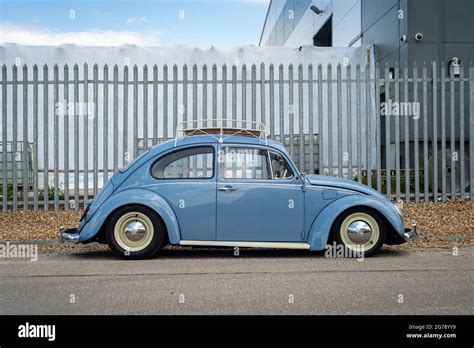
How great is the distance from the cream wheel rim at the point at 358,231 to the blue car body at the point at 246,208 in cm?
15

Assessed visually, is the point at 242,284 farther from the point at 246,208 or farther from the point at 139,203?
the point at 139,203

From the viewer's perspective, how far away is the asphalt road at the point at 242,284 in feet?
17.8

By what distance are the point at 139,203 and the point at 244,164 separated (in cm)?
141

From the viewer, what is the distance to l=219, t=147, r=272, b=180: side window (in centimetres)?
822

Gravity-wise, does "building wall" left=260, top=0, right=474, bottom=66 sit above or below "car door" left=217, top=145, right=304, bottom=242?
above

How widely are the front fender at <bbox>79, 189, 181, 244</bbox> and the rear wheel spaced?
0.08 meters

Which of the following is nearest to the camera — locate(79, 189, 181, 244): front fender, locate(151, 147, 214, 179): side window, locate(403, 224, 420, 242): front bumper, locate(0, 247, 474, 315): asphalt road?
locate(0, 247, 474, 315): asphalt road

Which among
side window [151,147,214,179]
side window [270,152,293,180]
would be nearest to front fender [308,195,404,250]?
side window [270,152,293,180]

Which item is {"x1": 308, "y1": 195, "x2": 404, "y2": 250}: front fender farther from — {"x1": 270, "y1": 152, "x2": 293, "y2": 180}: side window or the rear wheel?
the rear wheel

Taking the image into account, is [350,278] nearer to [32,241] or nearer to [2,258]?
[2,258]

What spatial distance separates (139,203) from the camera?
314 inches

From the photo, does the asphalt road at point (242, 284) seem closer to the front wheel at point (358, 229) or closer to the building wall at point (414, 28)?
the front wheel at point (358, 229)

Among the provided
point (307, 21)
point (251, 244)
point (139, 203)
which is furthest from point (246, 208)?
point (307, 21)

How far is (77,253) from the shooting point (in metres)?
8.97
